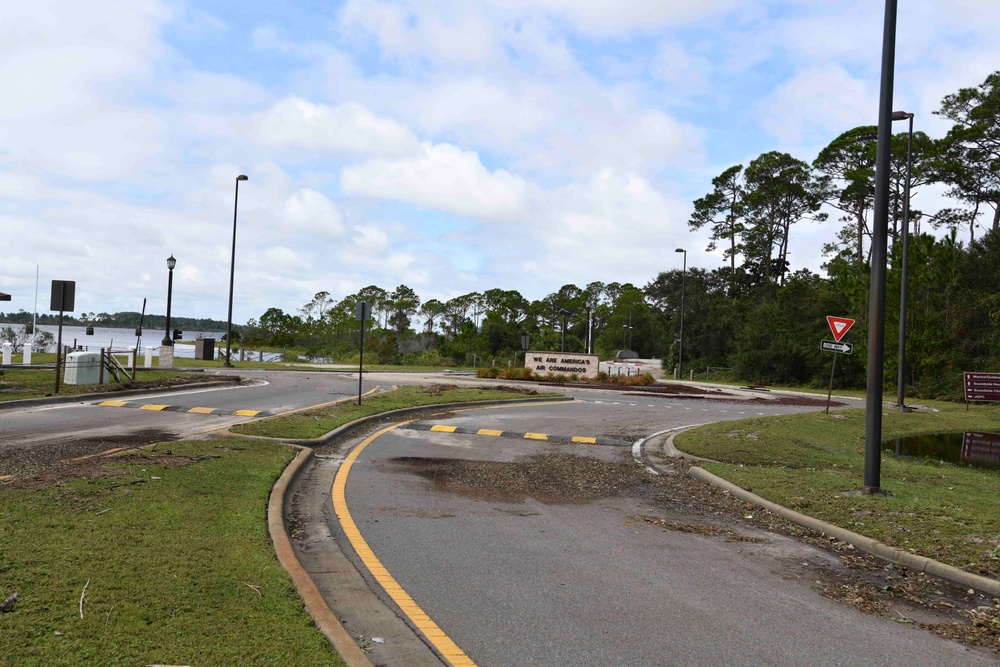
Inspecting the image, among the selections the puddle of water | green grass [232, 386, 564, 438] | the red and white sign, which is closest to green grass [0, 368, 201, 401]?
green grass [232, 386, 564, 438]

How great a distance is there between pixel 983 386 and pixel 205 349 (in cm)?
3698

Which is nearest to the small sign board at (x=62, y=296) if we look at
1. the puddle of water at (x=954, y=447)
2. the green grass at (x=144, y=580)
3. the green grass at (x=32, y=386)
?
the green grass at (x=32, y=386)

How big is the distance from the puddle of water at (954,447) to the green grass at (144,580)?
556 inches

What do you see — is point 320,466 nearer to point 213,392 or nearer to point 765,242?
point 213,392

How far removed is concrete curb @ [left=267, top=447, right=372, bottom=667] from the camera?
13.3 feet

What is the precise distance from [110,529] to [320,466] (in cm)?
464

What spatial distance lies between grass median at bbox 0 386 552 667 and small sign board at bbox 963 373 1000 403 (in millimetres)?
28665

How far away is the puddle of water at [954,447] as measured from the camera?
604 inches

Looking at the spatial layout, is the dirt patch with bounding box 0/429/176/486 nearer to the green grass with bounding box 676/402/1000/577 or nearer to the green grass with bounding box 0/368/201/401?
the green grass with bounding box 0/368/201/401

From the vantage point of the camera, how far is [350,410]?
16.7m

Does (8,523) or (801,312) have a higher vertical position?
(801,312)

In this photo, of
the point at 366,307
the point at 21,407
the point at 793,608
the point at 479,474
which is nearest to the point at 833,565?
the point at 793,608

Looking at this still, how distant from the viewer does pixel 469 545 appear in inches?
262

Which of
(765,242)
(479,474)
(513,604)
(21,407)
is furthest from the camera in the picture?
(765,242)
